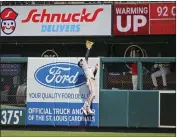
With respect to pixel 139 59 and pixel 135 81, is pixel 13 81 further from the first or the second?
pixel 139 59

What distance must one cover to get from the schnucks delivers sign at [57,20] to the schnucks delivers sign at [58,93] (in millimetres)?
6306

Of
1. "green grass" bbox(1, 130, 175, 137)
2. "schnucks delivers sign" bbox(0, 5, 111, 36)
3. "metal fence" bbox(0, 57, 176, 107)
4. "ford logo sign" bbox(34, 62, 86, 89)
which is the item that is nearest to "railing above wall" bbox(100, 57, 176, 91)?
"metal fence" bbox(0, 57, 176, 107)

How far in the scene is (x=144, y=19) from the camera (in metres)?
18.7

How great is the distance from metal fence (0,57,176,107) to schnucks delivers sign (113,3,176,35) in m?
6.17

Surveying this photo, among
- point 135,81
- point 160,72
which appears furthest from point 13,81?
point 160,72

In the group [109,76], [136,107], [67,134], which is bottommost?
[67,134]

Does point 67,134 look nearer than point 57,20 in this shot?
Yes

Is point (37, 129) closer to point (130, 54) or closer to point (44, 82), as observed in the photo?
point (44, 82)

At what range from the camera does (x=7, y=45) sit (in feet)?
68.1

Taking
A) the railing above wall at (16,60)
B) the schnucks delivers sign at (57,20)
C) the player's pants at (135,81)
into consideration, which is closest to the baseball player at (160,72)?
the player's pants at (135,81)

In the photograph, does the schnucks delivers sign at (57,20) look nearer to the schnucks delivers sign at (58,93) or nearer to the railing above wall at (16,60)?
the railing above wall at (16,60)

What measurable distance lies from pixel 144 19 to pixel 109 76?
647 centimetres

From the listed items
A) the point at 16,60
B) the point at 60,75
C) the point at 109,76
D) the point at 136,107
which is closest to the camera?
the point at 136,107

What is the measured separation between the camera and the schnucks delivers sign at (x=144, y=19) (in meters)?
18.6
